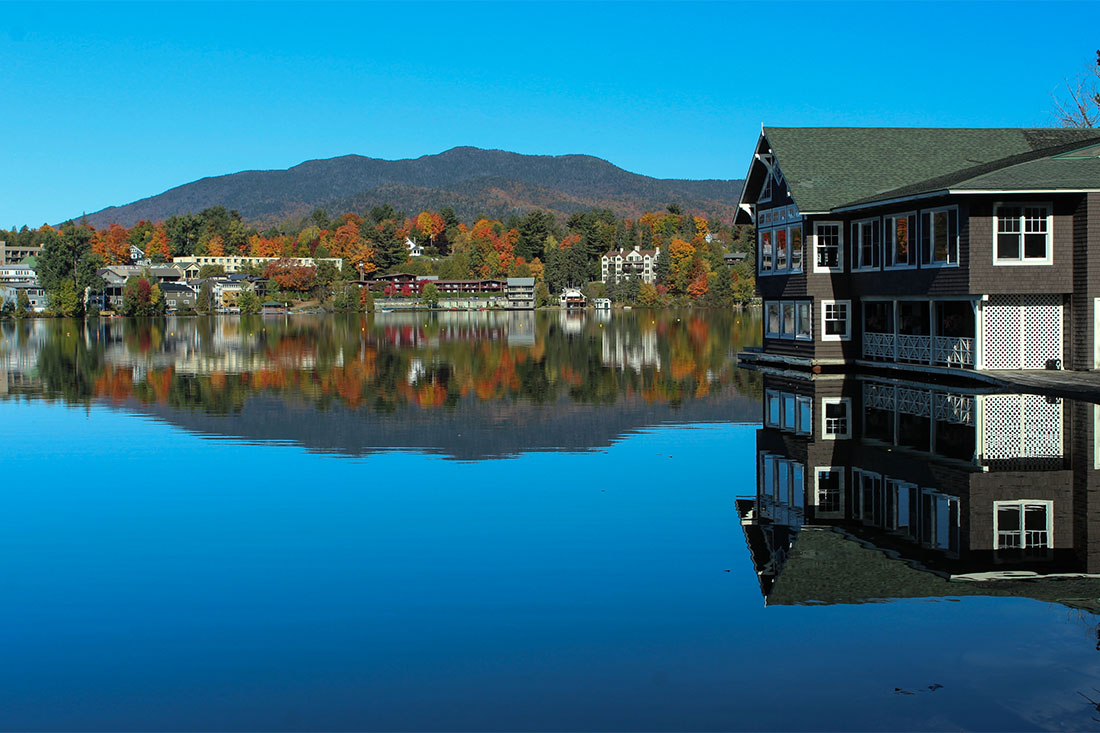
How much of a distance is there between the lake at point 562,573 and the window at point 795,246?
46.1ft

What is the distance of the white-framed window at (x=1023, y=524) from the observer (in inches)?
460

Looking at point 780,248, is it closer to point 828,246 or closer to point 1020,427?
point 828,246

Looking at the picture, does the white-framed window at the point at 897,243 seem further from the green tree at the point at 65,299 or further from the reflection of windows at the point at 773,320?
the green tree at the point at 65,299

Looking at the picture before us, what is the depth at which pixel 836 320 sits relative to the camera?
37656mm

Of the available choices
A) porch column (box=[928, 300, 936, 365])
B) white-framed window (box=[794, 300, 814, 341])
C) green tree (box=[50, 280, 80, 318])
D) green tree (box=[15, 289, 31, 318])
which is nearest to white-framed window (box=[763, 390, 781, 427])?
porch column (box=[928, 300, 936, 365])

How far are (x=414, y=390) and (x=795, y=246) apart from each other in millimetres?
15067

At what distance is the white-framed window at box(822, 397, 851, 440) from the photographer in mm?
21833

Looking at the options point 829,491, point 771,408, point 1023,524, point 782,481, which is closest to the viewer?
point 1023,524

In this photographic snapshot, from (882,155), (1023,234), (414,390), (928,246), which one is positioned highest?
(882,155)

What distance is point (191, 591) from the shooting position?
1084 centimetres

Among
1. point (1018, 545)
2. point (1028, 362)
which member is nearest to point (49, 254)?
point (1028, 362)

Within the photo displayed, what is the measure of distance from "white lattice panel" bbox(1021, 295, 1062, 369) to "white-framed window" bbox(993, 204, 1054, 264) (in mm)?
1236

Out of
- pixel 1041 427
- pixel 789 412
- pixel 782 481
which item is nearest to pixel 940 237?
pixel 789 412

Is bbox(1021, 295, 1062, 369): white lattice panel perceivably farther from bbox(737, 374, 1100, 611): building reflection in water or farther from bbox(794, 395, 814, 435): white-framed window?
bbox(794, 395, 814, 435): white-framed window
